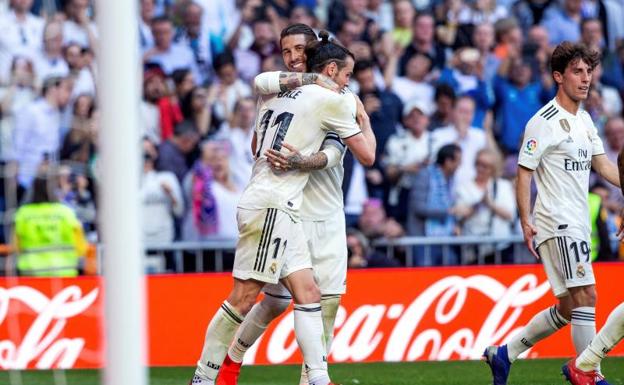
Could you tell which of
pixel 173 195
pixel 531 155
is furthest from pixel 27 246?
pixel 531 155

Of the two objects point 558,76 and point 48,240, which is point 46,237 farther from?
point 558,76

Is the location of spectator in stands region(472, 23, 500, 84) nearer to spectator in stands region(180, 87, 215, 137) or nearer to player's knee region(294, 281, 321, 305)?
spectator in stands region(180, 87, 215, 137)

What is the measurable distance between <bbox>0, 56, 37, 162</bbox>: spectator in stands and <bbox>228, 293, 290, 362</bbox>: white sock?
5636mm

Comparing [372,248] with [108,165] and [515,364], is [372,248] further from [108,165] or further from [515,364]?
[108,165]

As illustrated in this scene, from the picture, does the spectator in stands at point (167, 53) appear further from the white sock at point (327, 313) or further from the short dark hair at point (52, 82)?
the white sock at point (327, 313)

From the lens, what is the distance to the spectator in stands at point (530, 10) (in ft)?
56.5

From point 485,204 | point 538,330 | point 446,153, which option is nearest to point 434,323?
point 485,204

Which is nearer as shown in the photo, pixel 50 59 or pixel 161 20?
pixel 50 59

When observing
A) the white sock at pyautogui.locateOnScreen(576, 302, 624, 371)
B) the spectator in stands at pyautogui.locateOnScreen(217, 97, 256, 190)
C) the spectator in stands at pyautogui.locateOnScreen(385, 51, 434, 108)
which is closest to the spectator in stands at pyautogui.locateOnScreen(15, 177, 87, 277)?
the spectator in stands at pyautogui.locateOnScreen(217, 97, 256, 190)

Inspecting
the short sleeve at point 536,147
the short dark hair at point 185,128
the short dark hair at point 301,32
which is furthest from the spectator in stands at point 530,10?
the short dark hair at point 301,32

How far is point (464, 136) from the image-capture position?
15.3 meters

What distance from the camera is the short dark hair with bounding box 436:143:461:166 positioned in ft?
47.8

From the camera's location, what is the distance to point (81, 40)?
14820 millimetres

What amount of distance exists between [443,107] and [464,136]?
0.42m
